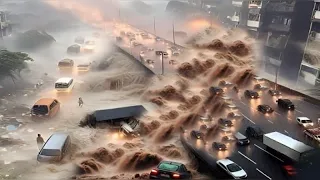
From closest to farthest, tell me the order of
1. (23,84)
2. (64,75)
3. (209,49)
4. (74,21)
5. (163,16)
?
(209,49), (23,84), (64,75), (74,21), (163,16)

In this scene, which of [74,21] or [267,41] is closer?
[267,41]

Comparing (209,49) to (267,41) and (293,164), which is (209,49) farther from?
(267,41)

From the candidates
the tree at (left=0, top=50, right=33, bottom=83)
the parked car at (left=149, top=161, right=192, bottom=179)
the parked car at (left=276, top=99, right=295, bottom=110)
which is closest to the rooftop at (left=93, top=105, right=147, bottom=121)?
the parked car at (left=149, top=161, right=192, bottom=179)

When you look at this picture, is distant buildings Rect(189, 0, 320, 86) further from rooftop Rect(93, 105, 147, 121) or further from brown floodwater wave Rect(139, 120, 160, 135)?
rooftop Rect(93, 105, 147, 121)

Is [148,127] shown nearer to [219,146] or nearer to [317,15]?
[219,146]

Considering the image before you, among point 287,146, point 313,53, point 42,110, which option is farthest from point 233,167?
point 313,53

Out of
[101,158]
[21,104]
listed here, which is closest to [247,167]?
[101,158]

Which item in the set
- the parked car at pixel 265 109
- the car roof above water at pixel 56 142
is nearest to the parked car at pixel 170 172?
the car roof above water at pixel 56 142
